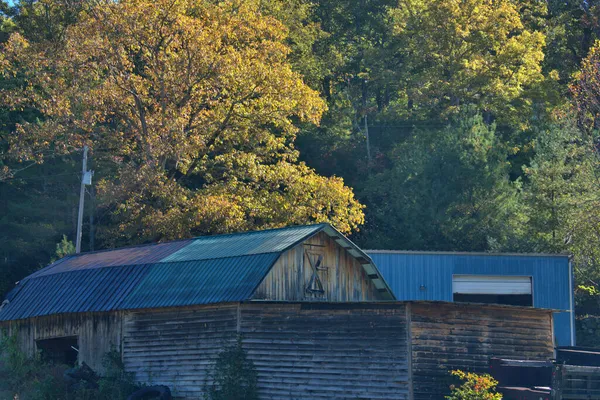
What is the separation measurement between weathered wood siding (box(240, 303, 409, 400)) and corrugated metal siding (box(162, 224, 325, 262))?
3.00 meters

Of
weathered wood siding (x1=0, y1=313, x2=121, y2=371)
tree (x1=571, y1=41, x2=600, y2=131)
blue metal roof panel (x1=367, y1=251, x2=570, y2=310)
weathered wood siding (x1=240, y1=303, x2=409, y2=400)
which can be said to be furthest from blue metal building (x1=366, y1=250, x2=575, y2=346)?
weathered wood siding (x1=240, y1=303, x2=409, y2=400)

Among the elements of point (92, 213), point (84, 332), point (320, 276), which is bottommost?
point (84, 332)

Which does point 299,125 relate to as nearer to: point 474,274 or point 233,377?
point 474,274

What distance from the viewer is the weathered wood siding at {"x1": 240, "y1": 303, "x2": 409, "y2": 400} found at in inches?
896

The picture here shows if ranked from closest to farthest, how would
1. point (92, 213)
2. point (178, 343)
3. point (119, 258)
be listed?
1. point (178, 343)
2. point (119, 258)
3. point (92, 213)

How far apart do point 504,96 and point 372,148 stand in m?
9.47

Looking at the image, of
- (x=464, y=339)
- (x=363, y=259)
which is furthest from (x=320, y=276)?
(x=464, y=339)

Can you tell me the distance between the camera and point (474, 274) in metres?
36.8

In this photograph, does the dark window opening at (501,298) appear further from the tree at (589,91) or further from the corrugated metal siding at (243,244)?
the corrugated metal siding at (243,244)

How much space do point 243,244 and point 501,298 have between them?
14.7 meters

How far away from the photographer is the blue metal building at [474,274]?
1430 inches

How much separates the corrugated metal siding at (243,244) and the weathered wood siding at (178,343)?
2439mm

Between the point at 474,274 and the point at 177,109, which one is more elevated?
the point at 177,109

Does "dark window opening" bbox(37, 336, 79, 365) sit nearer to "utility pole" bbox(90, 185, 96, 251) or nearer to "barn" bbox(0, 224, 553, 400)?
"barn" bbox(0, 224, 553, 400)
